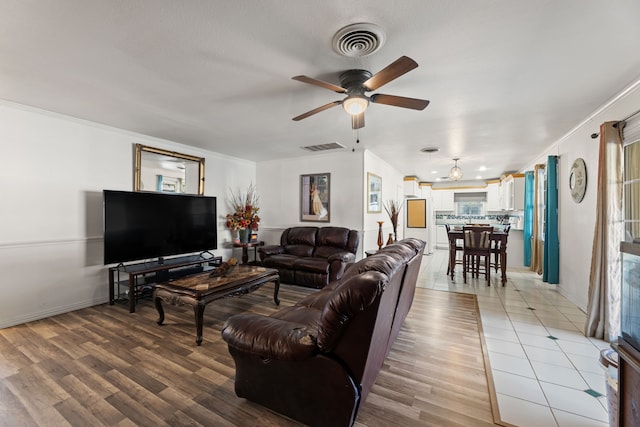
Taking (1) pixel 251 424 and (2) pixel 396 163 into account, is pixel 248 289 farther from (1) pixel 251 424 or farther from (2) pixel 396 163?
(2) pixel 396 163

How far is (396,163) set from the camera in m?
6.46

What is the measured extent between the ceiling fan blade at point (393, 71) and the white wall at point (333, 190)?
10.1 feet

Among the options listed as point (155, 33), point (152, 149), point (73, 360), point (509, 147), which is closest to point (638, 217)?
point (509, 147)

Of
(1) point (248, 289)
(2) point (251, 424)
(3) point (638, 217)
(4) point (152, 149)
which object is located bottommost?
(2) point (251, 424)

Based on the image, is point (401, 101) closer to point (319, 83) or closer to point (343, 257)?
point (319, 83)

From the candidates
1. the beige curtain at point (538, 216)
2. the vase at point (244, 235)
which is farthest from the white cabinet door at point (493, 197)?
the vase at point (244, 235)

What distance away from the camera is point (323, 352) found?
1437 mm

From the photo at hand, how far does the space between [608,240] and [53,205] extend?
20.5ft

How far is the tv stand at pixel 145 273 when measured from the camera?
11.0 ft

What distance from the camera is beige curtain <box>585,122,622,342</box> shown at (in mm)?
2604

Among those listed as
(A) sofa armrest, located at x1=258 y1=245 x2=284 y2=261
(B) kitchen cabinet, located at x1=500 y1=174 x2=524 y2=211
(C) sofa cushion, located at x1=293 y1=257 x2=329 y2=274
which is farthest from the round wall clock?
(A) sofa armrest, located at x1=258 y1=245 x2=284 y2=261

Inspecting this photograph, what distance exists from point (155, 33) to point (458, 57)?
2.20m

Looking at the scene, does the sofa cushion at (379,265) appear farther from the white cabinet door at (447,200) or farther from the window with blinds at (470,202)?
the window with blinds at (470,202)

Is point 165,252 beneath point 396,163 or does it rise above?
beneath
